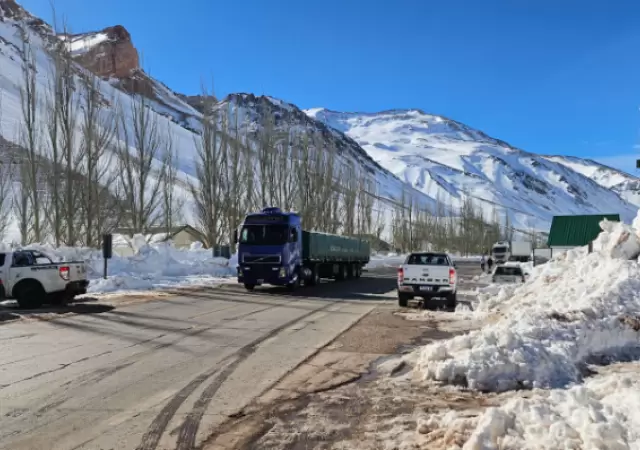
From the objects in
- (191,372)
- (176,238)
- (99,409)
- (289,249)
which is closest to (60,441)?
(99,409)

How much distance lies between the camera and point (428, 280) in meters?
17.4

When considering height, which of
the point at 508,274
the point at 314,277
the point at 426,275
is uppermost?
the point at 426,275

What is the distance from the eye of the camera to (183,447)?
4.95m

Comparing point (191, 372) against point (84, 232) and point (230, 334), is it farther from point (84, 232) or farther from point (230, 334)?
point (84, 232)

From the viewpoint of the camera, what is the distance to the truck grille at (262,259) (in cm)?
2252

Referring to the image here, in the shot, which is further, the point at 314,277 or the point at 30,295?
the point at 314,277

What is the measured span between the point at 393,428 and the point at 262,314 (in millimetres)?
10067

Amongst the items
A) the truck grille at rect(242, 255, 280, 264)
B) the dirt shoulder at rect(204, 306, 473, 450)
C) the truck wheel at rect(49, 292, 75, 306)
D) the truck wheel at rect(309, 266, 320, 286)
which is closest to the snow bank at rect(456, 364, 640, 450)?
the dirt shoulder at rect(204, 306, 473, 450)

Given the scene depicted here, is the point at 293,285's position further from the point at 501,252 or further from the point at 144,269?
the point at 501,252

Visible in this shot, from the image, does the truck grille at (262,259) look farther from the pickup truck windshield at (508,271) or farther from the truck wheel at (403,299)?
the pickup truck windshield at (508,271)

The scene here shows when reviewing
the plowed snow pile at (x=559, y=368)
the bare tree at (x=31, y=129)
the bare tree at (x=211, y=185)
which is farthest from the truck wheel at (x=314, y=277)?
the bare tree at (x=31, y=129)

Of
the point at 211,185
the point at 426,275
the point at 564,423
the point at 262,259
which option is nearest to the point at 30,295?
the point at 262,259

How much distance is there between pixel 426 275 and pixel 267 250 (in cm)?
752

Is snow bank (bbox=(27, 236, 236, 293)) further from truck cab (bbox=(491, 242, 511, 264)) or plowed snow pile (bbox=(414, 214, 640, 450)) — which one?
truck cab (bbox=(491, 242, 511, 264))
